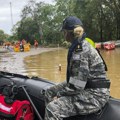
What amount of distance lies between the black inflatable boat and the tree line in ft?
132

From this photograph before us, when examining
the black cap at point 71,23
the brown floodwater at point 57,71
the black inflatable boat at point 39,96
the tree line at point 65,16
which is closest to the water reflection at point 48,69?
the brown floodwater at point 57,71

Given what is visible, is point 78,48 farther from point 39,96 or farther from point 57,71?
point 57,71

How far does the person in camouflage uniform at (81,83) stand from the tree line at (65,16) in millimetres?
41614

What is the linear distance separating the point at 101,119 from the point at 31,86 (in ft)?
4.90

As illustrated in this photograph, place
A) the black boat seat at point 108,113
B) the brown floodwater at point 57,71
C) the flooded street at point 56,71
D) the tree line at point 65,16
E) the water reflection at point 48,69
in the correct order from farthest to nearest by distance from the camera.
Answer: the tree line at point 65,16, the water reflection at point 48,69, the flooded street at point 56,71, the brown floodwater at point 57,71, the black boat seat at point 108,113

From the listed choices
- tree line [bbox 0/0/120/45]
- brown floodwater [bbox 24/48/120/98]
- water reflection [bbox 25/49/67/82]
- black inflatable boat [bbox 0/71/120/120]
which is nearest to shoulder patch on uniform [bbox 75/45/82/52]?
black inflatable boat [bbox 0/71/120/120]

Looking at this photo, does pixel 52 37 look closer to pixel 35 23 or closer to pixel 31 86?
pixel 35 23

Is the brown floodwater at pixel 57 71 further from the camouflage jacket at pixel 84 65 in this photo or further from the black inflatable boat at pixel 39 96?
the camouflage jacket at pixel 84 65

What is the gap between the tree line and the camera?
52156 mm

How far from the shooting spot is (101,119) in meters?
3.70

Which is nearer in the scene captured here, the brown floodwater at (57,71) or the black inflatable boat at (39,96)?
the black inflatable boat at (39,96)

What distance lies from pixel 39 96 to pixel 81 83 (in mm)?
1161

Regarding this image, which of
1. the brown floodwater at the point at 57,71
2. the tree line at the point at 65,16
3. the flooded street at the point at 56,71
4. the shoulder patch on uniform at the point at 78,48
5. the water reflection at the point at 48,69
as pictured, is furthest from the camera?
the tree line at the point at 65,16

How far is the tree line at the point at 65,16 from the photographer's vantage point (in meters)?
52.2
